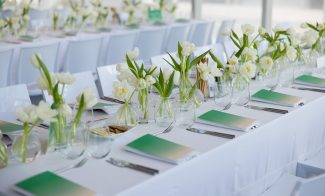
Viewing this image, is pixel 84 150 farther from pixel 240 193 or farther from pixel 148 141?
pixel 240 193

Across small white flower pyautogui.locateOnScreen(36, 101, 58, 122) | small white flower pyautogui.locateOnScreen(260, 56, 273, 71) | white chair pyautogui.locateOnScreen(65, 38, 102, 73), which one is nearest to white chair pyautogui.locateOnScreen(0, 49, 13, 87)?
white chair pyautogui.locateOnScreen(65, 38, 102, 73)

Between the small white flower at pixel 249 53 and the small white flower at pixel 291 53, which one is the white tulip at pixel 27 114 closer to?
the small white flower at pixel 249 53

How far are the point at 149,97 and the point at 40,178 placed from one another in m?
0.99

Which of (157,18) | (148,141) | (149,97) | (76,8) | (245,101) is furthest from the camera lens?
(157,18)

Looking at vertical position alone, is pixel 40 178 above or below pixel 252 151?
above

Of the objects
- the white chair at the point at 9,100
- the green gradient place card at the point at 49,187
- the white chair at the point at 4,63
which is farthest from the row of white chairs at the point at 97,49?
the green gradient place card at the point at 49,187

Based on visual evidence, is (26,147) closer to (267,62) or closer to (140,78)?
(140,78)

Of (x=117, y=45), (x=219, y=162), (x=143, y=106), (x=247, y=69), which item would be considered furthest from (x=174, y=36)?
(x=219, y=162)

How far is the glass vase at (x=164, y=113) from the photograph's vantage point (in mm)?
2588

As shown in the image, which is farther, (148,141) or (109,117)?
(109,117)

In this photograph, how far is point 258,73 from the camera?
354 centimetres

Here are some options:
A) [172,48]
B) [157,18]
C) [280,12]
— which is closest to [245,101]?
[172,48]

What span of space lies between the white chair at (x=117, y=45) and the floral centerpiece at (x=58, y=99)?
3218 millimetres

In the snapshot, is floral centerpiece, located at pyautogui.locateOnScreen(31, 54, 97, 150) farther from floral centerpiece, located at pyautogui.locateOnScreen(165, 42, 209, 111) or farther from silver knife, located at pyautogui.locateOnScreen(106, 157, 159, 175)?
floral centerpiece, located at pyautogui.locateOnScreen(165, 42, 209, 111)
